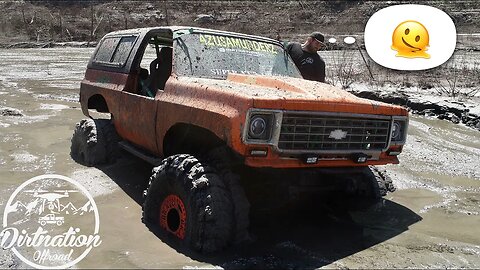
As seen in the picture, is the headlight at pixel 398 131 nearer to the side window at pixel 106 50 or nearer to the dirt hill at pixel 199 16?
the side window at pixel 106 50

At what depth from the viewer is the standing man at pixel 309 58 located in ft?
21.3

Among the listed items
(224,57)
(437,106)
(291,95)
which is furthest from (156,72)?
(437,106)

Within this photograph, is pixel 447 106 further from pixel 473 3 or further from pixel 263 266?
pixel 473 3

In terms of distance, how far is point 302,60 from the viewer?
650 centimetres

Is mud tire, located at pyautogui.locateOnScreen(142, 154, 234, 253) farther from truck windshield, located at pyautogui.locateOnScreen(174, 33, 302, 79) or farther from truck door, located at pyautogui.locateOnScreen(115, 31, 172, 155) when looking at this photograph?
truck windshield, located at pyautogui.locateOnScreen(174, 33, 302, 79)

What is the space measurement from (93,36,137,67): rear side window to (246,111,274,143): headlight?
2662mm

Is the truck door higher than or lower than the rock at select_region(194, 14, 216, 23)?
lower

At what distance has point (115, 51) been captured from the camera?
6.23 m

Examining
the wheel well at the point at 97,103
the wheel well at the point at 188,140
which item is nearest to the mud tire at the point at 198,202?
the wheel well at the point at 188,140

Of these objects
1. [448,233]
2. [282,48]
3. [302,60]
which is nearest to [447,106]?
[302,60]

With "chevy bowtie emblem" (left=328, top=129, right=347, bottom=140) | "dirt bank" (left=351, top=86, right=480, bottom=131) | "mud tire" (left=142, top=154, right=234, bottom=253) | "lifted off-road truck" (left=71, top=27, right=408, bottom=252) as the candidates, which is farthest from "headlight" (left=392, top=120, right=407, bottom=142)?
"dirt bank" (left=351, top=86, right=480, bottom=131)

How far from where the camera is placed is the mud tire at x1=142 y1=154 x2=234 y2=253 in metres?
3.72

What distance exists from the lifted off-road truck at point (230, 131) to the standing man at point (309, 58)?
0.65m

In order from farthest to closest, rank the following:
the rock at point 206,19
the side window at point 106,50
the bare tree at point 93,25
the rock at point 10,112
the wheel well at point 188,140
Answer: the rock at point 206,19 < the bare tree at point 93,25 < the rock at point 10,112 < the side window at point 106,50 < the wheel well at point 188,140
